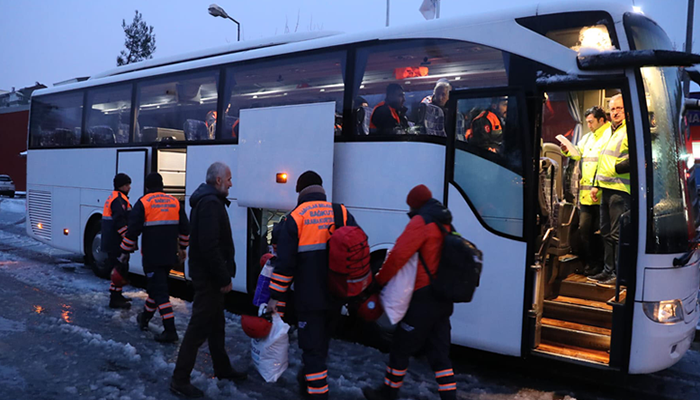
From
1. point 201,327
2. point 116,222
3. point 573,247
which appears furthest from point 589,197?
point 116,222

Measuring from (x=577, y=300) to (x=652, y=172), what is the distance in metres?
1.89

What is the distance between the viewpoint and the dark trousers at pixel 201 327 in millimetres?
4316

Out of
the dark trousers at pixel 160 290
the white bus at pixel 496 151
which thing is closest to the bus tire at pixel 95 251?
the white bus at pixel 496 151

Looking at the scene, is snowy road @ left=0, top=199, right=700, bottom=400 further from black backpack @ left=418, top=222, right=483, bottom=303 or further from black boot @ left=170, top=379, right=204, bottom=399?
black backpack @ left=418, top=222, right=483, bottom=303

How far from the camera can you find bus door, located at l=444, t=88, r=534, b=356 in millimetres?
4684

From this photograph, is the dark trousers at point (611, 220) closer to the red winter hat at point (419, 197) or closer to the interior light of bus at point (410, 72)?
the interior light of bus at point (410, 72)

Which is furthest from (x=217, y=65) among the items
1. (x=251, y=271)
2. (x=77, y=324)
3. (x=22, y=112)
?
(x=22, y=112)

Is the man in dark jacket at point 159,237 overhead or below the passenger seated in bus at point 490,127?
below

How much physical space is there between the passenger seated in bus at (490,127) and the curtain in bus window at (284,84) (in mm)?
1573

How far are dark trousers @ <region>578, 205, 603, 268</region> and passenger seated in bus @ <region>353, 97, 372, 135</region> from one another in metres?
3.05

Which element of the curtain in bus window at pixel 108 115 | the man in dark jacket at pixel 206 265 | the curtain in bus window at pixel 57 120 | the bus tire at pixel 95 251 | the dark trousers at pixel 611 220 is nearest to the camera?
the man in dark jacket at pixel 206 265

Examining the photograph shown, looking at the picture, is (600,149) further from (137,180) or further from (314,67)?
(137,180)

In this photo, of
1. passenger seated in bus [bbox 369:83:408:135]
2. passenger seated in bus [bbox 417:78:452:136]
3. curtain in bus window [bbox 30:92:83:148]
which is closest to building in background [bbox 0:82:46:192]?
curtain in bus window [bbox 30:92:83:148]

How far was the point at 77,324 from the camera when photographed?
6.26 m
